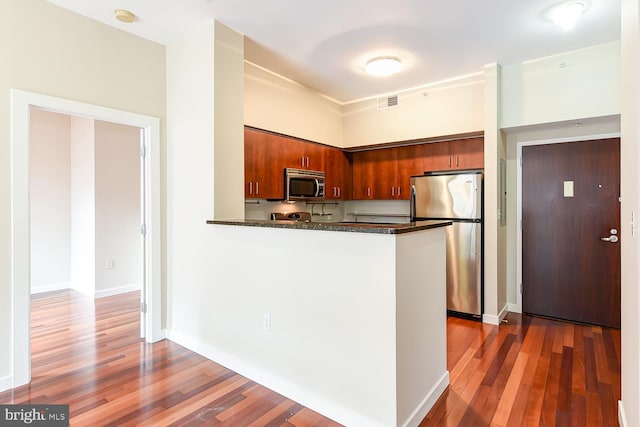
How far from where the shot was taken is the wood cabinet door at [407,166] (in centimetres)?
455

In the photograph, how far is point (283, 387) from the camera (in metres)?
2.38

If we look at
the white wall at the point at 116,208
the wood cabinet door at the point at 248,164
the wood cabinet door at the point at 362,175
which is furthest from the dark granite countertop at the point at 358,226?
the white wall at the point at 116,208

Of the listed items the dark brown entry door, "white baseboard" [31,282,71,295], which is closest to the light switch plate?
the dark brown entry door

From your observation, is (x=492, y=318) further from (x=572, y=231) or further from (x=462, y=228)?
(x=572, y=231)

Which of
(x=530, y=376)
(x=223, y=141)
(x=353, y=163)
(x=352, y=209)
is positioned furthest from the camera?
(x=352, y=209)

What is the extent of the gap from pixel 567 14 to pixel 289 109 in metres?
2.79

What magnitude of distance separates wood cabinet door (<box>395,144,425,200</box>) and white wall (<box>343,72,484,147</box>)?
18 centimetres

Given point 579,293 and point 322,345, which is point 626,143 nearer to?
point 322,345

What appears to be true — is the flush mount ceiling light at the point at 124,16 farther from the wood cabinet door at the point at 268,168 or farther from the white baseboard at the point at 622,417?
the white baseboard at the point at 622,417

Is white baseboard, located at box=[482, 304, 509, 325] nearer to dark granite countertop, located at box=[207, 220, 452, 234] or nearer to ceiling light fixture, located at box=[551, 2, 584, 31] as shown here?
dark granite countertop, located at box=[207, 220, 452, 234]

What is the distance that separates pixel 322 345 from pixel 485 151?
2861 mm

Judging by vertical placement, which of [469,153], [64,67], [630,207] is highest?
[64,67]

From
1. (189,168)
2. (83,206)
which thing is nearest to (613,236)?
(189,168)

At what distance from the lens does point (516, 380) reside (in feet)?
8.45
